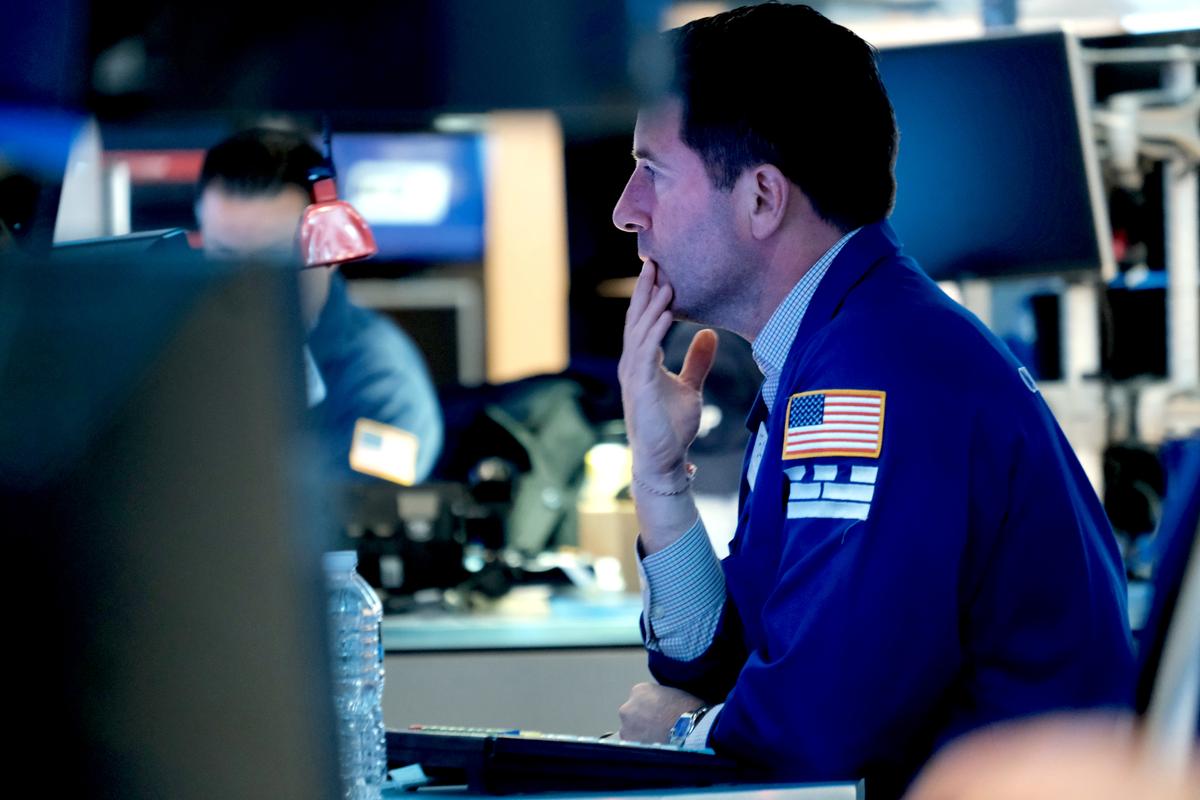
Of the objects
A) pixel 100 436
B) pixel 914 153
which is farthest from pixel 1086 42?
pixel 100 436

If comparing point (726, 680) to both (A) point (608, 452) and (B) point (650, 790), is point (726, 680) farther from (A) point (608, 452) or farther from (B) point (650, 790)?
(A) point (608, 452)

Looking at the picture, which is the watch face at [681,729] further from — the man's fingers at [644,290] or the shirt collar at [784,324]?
the man's fingers at [644,290]

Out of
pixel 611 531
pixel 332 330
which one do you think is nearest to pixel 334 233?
pixel 332 330

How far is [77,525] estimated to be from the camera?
1.39 feet

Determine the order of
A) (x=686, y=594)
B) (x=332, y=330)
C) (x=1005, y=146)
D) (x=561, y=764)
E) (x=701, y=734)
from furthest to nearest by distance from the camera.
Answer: (x=332, y=330) → (x=1005, y=146) → (x=686, y=594) → (x=701, y=734) → (x=561, y=764)

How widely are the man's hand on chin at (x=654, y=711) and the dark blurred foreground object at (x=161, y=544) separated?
1044mm

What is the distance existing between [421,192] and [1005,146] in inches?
132

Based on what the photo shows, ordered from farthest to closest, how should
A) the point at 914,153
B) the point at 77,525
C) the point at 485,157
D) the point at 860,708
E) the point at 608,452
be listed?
the point at 485,157, the point at 608,452, the point at 914,153, the point at 860,708, the point at 77,525

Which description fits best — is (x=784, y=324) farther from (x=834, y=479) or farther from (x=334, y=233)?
(x=334, y=233)

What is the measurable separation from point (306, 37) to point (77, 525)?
1.52ft

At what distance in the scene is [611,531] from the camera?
3.12m

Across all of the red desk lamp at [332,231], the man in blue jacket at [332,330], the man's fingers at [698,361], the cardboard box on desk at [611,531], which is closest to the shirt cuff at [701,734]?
the man's fingers at [698,361]

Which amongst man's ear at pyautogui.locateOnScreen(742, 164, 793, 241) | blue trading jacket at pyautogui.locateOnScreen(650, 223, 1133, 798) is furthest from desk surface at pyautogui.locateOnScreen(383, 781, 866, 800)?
man's ear at pyautogui.locateOnScreen(742, 164, 793, 241)

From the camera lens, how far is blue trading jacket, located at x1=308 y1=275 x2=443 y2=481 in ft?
9.95
